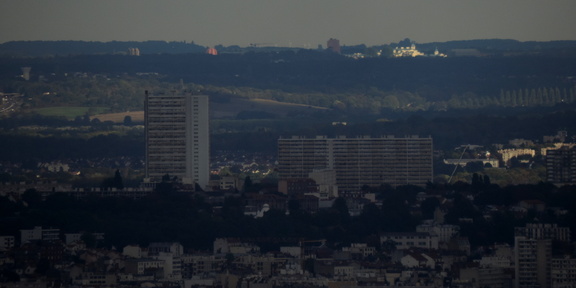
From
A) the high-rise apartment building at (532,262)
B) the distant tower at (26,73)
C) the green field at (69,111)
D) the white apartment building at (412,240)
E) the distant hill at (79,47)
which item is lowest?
the high-rise apartment building at (532,262)

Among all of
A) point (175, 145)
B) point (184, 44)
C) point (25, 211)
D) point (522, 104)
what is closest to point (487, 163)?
point (175, 145)

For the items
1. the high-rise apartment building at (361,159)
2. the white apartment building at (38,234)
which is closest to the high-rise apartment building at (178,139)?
the high-rise apartment building at (361,159)

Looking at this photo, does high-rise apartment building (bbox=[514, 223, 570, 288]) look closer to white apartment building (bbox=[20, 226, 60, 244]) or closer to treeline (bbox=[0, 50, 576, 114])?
white apartment building (bbox=[20, 226, 60, 244])

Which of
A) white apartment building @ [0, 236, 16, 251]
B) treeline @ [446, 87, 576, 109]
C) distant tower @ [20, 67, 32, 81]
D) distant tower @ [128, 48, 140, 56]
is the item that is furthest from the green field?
white apartment building @ [0, 236, 16, 251]

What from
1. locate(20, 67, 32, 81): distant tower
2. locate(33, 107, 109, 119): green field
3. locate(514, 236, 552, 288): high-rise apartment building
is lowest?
locate(514, 236, 552, 288): high-rise apartment building

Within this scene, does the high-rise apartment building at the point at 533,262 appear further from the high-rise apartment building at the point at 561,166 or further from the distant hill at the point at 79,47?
the distant hill at the point at 79,47

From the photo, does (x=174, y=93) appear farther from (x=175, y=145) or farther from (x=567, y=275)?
(x=567, y=275)
